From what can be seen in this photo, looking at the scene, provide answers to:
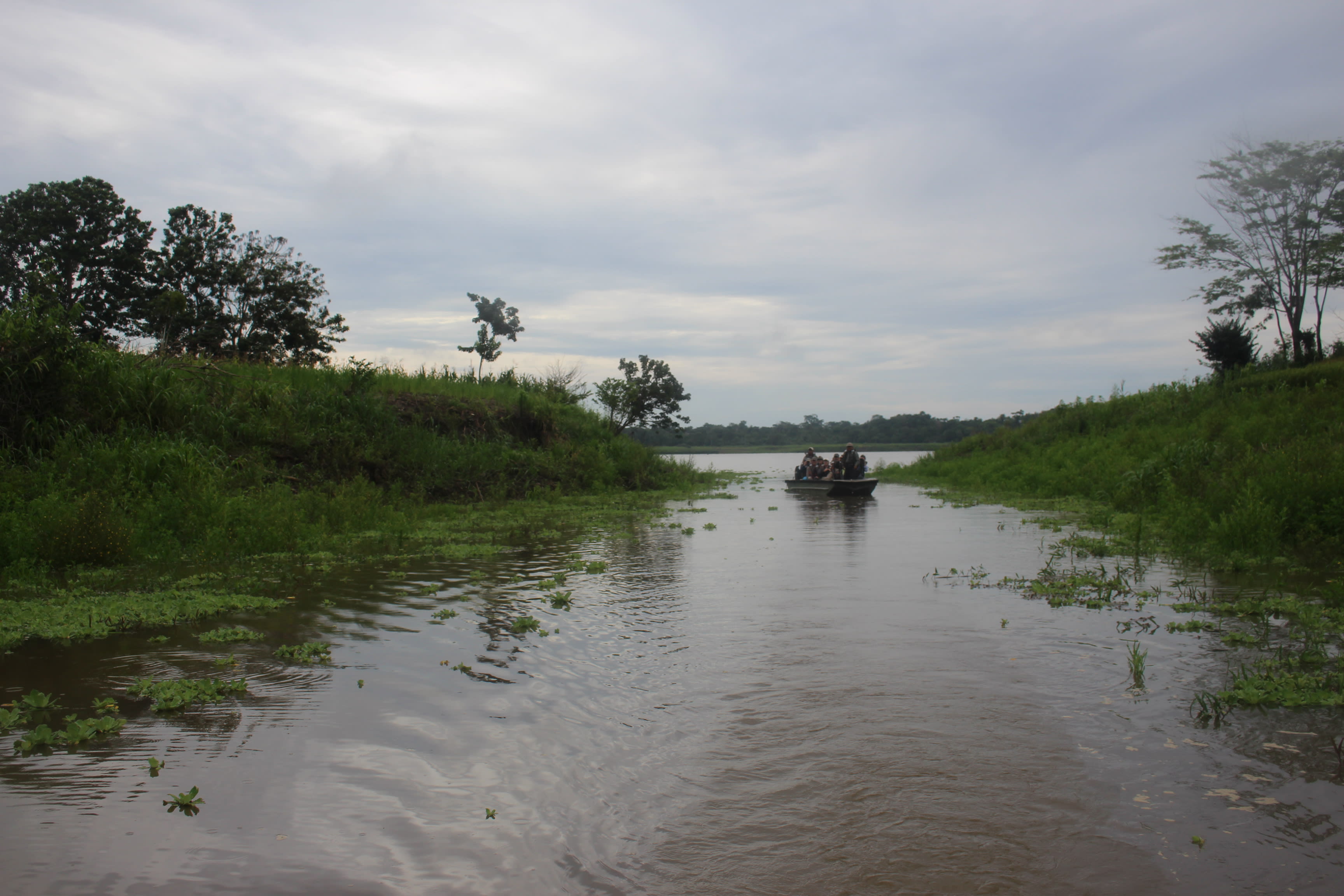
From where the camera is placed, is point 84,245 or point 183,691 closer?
point 183,691

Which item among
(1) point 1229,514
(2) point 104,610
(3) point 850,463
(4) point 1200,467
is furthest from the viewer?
(3) point 850,463

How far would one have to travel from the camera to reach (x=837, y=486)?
28125 mm

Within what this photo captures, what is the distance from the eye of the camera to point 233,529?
11070 millimetres

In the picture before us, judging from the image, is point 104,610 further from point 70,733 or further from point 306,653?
point 70,733

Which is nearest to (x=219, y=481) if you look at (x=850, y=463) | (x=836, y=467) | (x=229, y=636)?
(x=229, y=636)

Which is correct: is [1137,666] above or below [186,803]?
above

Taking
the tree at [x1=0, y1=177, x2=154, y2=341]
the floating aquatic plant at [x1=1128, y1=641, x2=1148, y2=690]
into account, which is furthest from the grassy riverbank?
the tree at [x1=0, y1=177, x2=154, y2=341]

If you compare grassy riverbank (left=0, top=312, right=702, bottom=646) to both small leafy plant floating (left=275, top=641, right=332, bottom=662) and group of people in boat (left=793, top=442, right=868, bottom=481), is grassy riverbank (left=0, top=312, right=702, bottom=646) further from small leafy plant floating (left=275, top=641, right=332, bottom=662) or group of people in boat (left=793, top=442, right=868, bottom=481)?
group of people in boat (left=793, top=442, right=868, bottom=481)

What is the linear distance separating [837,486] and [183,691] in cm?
2467

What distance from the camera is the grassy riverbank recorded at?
28.7 ft

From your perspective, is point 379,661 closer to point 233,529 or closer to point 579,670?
point 579,670

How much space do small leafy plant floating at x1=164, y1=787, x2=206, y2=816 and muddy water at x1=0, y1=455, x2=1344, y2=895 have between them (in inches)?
3.3

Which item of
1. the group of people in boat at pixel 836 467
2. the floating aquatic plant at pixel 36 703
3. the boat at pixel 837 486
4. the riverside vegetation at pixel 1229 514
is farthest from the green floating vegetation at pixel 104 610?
the group of people in boat at pixel 836 467

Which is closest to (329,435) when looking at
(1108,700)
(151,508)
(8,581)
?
(151,508)
